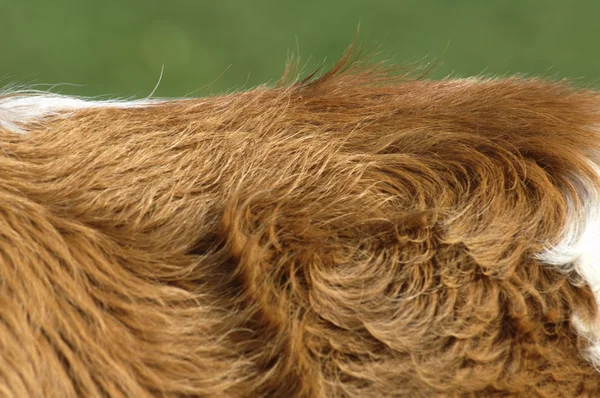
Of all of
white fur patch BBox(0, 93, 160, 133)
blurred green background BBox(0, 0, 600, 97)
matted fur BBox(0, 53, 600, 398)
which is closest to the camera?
matted fur BBox(0, 53, 600, 398)

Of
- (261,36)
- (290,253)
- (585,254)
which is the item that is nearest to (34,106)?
(290,253)

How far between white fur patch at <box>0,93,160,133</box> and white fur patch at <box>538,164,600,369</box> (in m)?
0.67

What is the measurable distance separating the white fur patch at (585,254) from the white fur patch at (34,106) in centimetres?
67

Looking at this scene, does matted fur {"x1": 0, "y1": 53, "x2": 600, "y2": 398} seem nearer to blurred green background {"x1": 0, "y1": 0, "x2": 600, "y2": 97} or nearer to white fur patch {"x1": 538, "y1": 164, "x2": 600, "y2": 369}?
white fur patch {"x1": 538, "y1": 164, "x2": 600, "y2": 369}

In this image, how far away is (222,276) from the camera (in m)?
1.10

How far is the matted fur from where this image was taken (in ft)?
3.40

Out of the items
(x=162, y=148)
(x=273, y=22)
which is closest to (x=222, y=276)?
(x=162, y=148)

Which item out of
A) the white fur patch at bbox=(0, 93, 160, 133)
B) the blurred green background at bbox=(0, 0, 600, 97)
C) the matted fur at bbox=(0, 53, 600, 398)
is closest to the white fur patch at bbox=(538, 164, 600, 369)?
the matted fur at bbox=(0, 53, 600, 398)

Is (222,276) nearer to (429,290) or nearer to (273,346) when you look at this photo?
(273,346)

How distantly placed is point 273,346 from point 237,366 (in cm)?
5

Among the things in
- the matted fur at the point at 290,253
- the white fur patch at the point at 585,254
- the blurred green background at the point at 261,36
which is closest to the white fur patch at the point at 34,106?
the matted fur at the point at 290,253

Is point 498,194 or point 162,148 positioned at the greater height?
point 162,148

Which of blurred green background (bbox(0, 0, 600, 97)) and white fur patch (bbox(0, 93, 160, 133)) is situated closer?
white fur patch (bbox(0, 93, 160, 133))

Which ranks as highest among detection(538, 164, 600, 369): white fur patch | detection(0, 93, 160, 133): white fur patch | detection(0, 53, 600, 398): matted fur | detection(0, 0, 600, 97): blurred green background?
detection(0, 0, 600, 97): blurred green background
